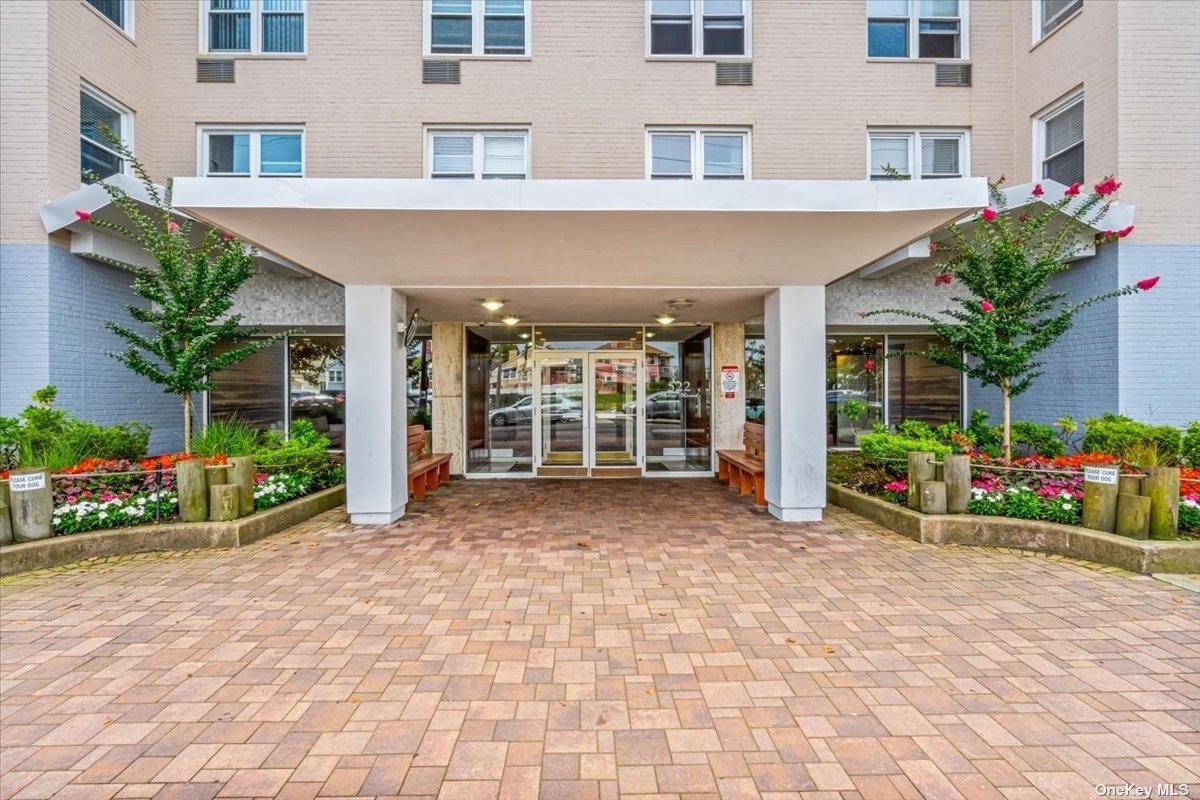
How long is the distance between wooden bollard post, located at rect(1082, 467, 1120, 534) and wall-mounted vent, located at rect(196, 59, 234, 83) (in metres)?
13.2

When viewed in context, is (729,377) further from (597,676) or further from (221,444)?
(221,444)

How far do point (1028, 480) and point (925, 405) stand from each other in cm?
535

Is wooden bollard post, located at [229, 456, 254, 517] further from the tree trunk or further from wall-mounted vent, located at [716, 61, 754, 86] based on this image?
wall-mounted vent, located at [716, 61, 754, 86]

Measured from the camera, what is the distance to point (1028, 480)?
6.30 m

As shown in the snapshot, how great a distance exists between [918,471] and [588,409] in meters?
5.88

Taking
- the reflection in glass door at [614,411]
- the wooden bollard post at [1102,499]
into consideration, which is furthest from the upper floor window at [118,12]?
the wooden bollard post at [1102,499]

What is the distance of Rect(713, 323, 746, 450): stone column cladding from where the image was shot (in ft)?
35.0

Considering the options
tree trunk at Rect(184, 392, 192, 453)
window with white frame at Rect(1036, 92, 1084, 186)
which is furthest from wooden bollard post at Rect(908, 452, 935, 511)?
tree trunk at Rect(184, 392, 192, 453)

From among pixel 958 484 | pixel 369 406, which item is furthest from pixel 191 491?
pixel 958 484

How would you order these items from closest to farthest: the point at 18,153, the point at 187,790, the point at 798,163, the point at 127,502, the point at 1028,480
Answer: the point at 187,790 → the point at 127,502 → the point at 1028,480 → the point at 18,153 → the point at 798,163

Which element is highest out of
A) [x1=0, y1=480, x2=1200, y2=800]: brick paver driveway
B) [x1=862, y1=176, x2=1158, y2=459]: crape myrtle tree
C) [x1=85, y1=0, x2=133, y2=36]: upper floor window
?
[x1=85, y1=0, x2=133, y2=36]: upper floor window

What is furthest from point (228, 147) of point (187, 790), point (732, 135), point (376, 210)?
point (187, 790)

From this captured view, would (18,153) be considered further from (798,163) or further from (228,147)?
(798,163)

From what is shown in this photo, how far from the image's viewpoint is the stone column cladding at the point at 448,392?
10430 mm
